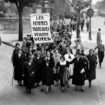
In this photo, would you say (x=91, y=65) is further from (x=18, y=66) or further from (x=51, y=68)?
(x=18, y=66)

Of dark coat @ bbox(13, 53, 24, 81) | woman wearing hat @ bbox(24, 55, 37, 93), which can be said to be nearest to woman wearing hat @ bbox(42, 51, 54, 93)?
woman wearing hat @ bbox(24, 55, 37, 93)

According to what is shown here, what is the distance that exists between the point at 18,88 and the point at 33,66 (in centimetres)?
134

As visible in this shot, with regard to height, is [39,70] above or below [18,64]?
below

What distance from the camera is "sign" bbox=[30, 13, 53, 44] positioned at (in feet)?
46.1

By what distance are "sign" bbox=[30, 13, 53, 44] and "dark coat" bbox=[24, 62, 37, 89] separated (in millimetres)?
1168

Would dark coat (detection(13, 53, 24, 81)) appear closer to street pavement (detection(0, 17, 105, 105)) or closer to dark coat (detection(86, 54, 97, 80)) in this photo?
street pavement (detection(0, 17, 105, 105))

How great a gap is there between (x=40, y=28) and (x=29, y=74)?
1.86 metres

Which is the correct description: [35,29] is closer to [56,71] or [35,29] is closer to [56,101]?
[56,71]

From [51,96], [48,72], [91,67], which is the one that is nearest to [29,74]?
[48,72]

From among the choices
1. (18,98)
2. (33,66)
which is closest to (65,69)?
(33,66)

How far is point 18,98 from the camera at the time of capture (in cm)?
1272

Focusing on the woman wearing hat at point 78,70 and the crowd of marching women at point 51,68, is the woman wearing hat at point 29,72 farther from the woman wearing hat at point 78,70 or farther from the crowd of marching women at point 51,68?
the woman wearing hat at point 78,70

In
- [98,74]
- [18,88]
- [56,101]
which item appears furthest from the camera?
[98,74]

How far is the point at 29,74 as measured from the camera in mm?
13266
